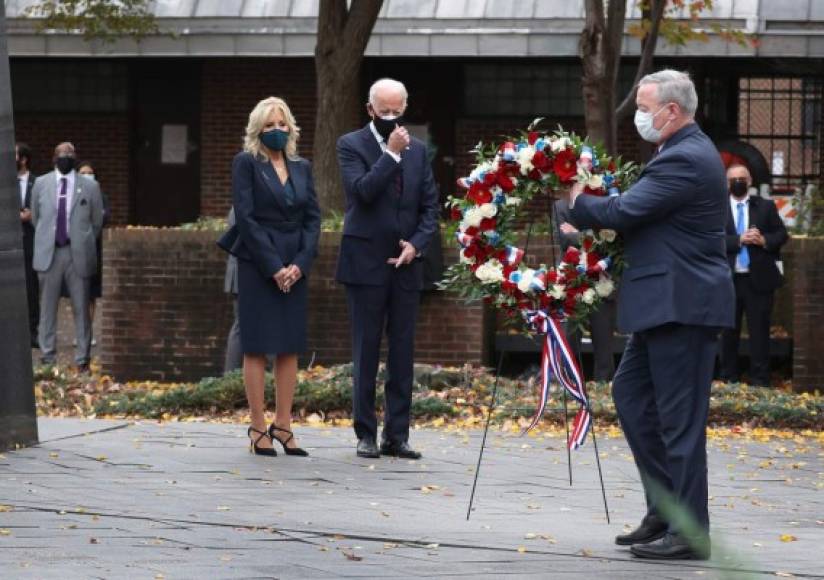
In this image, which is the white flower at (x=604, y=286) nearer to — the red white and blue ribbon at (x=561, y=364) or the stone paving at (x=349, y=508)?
the red white and blue ribbon at (x=561, y=364)

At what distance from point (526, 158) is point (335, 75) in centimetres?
951

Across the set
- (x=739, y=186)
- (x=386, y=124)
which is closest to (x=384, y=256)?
(x=386, y=124)

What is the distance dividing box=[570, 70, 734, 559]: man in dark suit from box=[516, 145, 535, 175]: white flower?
0.73 meters

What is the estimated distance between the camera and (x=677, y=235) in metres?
6.80

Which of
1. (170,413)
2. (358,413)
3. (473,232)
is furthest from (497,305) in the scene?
(170,413)

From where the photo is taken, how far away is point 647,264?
270 inches

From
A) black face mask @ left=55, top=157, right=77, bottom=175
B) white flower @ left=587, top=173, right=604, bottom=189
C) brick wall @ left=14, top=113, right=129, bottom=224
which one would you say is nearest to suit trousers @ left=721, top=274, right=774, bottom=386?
black face mask @ left=55, top=157, right=77, bottom=175

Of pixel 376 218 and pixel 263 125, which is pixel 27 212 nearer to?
pixel 263 125

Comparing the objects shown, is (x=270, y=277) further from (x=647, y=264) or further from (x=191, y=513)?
(x=647, y=264)

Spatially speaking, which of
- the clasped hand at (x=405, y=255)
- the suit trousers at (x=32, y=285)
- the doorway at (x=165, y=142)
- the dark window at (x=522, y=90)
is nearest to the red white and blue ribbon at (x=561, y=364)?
the clasped hand at (x=405, y=255)

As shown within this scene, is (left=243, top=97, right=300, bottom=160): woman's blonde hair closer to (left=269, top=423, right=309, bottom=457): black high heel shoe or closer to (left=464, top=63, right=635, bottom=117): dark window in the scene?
(left=269, top=423, right=309, bottom=457): black high heel shoe

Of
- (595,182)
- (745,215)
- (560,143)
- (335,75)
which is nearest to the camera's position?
(595,182)

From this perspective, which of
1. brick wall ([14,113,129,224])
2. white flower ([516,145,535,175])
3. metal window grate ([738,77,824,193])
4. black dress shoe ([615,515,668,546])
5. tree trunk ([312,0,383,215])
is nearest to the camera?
black dress shoe ([615,515,668,546])

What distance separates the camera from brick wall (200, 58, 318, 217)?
2442 cm
